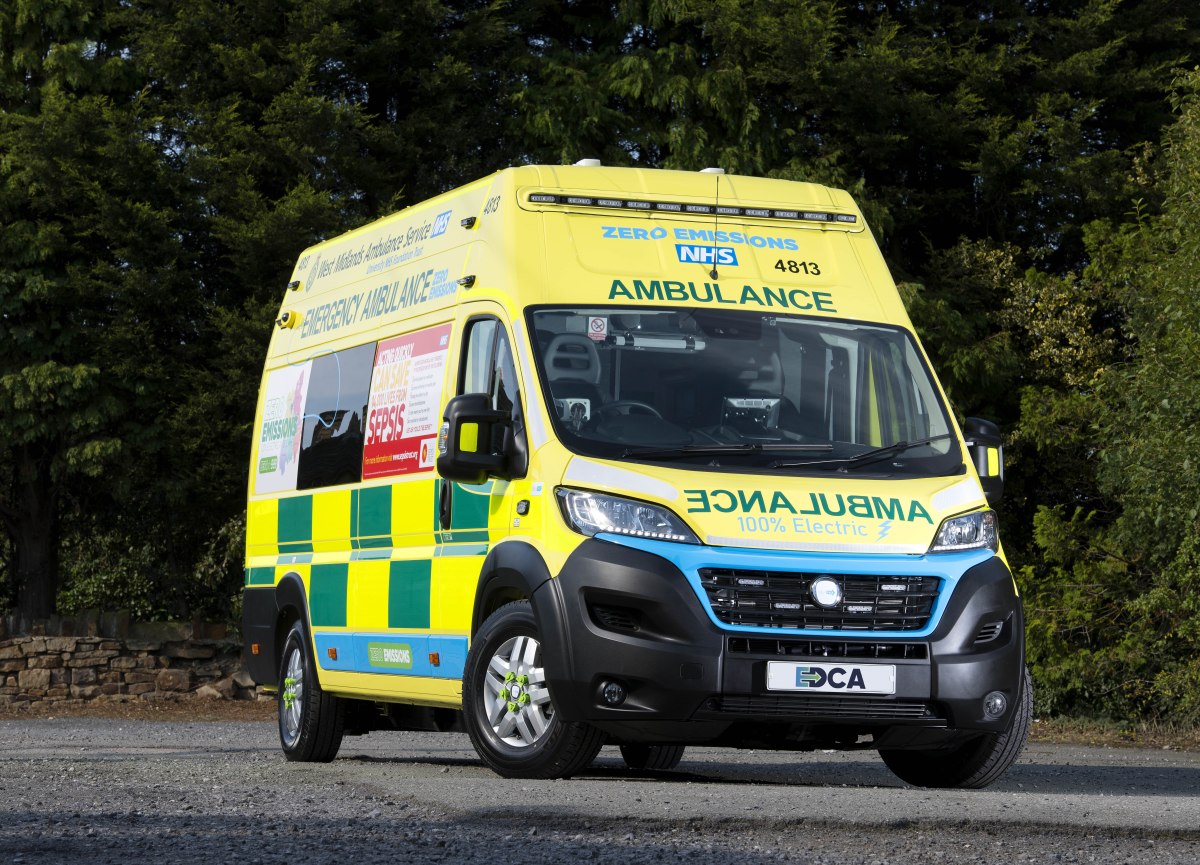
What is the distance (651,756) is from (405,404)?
2.63m

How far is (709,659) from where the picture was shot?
8656 mm

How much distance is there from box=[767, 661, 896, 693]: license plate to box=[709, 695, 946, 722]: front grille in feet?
0.16

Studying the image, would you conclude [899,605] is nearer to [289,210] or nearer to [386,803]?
[386,803]

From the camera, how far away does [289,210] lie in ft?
72.1

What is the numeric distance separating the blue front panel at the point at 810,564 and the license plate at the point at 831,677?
14cm

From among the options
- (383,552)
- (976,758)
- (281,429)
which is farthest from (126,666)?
(976,758)

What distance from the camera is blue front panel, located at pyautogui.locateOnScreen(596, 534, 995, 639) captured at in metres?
8.70

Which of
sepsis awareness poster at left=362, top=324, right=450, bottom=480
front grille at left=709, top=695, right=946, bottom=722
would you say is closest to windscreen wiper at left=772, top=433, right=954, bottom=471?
front grille at left=709, top=695, right=946, bottom=722

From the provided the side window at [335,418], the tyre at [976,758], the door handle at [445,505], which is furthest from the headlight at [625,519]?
the side window at [335,418]

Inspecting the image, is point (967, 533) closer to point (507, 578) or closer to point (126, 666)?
point (507, 578)

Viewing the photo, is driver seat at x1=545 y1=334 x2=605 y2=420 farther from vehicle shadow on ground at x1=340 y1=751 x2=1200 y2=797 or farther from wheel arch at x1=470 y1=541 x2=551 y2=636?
vehicle shadow on ground at x1=340 y1=751 x2=1200 y2=797

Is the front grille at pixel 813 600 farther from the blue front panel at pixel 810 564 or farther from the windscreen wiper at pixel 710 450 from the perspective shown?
the windscreen wiper at pixel 710 450

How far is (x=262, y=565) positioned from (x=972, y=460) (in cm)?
538

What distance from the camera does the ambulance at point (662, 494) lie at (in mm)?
8773
